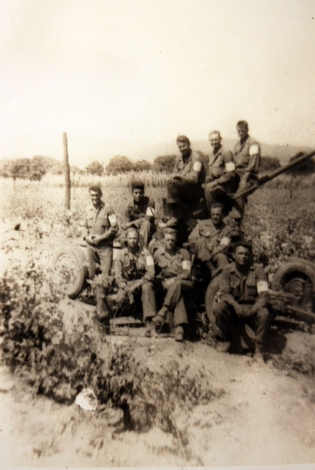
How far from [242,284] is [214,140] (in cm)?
129

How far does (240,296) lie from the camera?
332 cm

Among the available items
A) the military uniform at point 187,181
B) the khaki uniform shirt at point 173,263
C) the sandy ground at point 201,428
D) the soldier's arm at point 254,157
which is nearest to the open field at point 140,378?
the sandy ground at point 201,428

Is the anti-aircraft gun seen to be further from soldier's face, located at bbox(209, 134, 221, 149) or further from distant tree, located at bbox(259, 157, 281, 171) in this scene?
soldier's face, located at bbox(209, 134, 221, 149)

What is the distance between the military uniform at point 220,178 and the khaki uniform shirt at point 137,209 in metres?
0.54

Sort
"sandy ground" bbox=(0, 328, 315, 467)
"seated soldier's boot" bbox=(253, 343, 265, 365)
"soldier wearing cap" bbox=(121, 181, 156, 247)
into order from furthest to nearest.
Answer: "soldier wearing cap" bbox=(121, 181, 156, 247) < "seated soldier's boot" bbox=(253, 343, 265, 365) < "sandy ground" bbox=(0, 328, 315, 467)

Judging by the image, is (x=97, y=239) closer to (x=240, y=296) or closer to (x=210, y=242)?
(x=210, y=242)

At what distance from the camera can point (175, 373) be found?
3.29 metres

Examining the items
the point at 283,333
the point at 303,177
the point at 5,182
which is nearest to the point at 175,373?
the point at 283,333

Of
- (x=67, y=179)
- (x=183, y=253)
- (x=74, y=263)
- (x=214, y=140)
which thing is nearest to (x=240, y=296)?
(x=183, y=253)

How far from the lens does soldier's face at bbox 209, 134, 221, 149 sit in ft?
11.1

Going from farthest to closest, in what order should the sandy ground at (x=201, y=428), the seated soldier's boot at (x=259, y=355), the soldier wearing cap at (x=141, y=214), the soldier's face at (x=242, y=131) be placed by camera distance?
the soldier wearing cap at (x=141, y=214) → the soldier's face at (x=242, y=131) → the seated soldier's boot at (x=259, y=355) → the sandy ground at (x=201, y=428)

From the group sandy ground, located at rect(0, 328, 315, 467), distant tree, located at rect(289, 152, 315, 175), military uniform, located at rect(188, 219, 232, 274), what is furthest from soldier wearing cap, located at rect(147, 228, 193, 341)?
distant tree, located at rect(289, 152, 315, 175)

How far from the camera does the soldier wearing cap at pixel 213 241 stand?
3.40 meters

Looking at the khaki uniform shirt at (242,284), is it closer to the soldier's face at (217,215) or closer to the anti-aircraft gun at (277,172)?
the soldier's face at (217,215)
